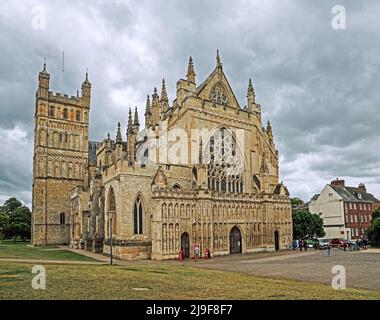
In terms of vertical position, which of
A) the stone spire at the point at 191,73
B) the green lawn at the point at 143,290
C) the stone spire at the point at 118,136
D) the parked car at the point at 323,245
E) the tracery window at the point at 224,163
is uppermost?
the stone spire at the point at 191,73

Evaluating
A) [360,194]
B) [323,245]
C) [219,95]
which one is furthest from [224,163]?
[360,194]

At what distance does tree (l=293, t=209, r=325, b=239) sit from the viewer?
55688 millimetres

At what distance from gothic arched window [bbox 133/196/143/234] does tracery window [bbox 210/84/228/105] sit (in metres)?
16.6

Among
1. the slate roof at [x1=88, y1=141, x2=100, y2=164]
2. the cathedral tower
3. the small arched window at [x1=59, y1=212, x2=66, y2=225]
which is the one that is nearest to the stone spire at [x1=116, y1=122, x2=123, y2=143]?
the cathedral tower

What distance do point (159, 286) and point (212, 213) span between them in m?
22.6

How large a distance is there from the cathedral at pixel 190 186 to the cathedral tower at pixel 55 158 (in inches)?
97.1

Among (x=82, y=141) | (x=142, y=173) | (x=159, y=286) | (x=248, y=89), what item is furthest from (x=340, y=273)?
(x=82, y=141)

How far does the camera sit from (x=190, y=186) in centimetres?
3688

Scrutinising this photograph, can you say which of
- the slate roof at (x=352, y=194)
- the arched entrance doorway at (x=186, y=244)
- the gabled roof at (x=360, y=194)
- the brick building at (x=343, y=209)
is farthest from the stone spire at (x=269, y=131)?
the gabled roof at (x=360, y=194)

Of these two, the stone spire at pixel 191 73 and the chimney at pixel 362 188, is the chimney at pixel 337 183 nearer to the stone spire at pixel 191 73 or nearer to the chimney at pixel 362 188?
the chimney at pixel 362 188

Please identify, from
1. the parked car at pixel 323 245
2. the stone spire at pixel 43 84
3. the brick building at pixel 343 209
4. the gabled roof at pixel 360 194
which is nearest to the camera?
the parked car at pixel 323 245

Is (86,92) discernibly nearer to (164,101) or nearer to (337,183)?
(164,101)

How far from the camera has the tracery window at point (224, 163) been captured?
39906 mm

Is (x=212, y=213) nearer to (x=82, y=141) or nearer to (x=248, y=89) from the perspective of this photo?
(x=248, y=89)
